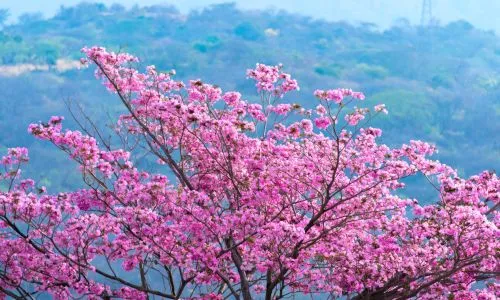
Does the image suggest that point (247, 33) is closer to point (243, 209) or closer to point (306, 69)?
point (306, 69)

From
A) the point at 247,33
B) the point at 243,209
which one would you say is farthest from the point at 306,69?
the point at 243,209

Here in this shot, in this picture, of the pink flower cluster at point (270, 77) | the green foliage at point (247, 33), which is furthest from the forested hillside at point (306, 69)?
the pink flower cluster at point (270, 77)

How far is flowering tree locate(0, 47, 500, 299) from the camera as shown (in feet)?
32.8

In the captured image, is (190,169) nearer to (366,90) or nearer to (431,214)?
(431,214)

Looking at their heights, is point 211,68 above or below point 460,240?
above

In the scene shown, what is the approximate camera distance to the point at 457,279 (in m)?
10.6

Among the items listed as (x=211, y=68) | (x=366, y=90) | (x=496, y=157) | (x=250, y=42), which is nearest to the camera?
(x=496, y=157)

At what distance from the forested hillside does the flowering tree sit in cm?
11709

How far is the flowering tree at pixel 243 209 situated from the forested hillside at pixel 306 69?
384ft

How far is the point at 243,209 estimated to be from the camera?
1013cm

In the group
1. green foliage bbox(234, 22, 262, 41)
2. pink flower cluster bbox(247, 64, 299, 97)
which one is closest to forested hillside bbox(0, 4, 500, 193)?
green foliage bbox(234, 22, 262, 41)

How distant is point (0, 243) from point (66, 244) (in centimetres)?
99

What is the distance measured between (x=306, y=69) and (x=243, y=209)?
161685 mm

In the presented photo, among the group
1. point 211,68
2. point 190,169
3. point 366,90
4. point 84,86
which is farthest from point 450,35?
point 190,169
